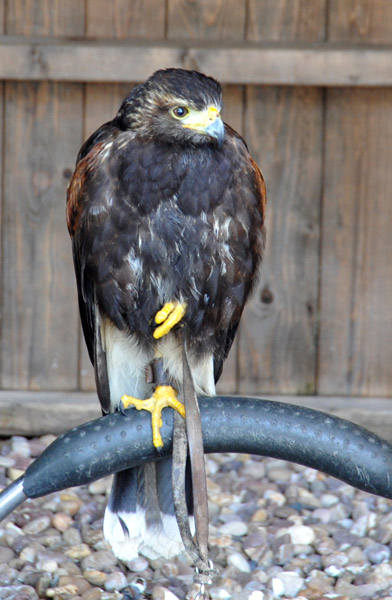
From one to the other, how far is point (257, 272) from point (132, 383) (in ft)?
1.73

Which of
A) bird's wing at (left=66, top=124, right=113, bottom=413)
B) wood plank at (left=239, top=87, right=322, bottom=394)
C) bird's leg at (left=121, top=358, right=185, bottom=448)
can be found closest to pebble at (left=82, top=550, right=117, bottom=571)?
bird's wing at (left=66, top=124, right=113, bottom=413)

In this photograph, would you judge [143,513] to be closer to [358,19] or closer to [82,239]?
[82,239]

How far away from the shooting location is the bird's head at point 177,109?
85.1 inches

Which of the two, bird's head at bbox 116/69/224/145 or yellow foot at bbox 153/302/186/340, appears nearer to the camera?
bird's head at bbox 116/69/224/145

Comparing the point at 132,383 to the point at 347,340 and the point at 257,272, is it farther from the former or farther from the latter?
the point at 347,340

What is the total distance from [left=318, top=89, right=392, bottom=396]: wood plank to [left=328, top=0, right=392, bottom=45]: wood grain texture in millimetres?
226

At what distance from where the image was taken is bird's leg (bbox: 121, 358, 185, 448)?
74.4 inches

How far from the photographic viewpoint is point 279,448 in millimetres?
1807

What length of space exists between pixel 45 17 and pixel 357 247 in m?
1.66

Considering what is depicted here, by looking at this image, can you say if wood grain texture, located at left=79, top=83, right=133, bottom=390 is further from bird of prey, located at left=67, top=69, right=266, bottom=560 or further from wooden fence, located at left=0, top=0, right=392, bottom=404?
bird of prey, located at left=67, top=69, right=266, bottom=560

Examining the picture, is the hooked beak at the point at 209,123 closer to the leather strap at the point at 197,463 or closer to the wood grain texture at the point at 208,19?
the leather strap at the point at 197,463

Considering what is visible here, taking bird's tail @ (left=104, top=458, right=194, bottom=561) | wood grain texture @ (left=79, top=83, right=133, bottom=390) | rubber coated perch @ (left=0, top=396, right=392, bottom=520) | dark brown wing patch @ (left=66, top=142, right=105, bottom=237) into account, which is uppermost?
wood grain texture @ (left=79, top=83, right=133, bottom=390)

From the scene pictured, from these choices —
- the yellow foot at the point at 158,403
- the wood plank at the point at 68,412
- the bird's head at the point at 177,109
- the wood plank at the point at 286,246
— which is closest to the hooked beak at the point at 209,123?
the bird's head at the point at 177,109

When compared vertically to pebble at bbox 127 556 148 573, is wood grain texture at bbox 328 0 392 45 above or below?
above
